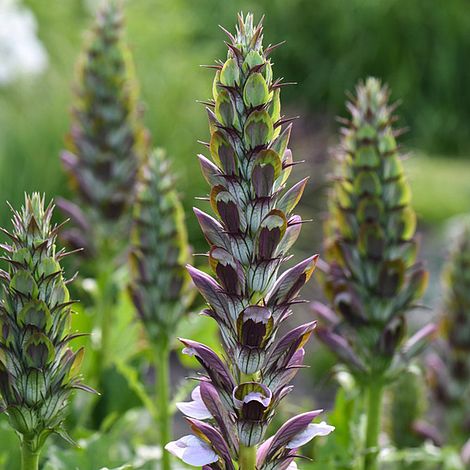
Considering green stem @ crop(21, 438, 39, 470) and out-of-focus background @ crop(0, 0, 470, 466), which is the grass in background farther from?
green stem @ crop(21, 438, 39, 470)

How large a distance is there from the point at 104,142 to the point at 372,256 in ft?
3.89

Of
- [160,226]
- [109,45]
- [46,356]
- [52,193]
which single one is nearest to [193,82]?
[52,193]

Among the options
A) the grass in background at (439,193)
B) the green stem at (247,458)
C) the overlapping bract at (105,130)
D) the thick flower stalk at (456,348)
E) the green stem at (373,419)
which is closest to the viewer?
the green stem at (247,458)

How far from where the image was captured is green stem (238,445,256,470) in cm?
153

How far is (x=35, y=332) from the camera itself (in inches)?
60.2

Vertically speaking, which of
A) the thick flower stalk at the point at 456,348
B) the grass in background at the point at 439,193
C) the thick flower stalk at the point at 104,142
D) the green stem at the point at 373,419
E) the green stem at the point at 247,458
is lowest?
the green stem at the point at 247,458

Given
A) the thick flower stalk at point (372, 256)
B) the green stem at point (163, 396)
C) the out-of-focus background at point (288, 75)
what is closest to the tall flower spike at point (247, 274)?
the thick flower stalk at point (372, 256)

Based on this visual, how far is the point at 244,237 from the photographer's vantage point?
1459mm

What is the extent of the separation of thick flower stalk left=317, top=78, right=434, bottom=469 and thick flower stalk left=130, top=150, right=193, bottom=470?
0.42 meters

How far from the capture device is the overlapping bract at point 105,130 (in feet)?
9.93

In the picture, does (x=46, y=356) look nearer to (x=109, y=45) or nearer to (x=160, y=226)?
(x=160, y=226)

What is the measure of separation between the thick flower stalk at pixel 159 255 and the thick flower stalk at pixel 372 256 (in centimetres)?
42

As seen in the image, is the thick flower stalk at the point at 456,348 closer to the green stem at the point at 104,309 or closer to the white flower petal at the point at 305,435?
the green stem at the point at 104,309

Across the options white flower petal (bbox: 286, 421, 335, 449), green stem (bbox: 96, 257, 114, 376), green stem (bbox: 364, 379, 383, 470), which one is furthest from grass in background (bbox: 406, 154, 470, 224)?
white flower petal (bbox: 286, 421, 335, 449)
